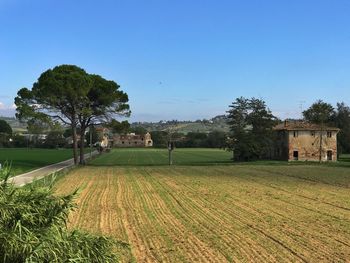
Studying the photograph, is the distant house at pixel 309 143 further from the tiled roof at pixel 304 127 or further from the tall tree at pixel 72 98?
the tall tree at pixel 72 98

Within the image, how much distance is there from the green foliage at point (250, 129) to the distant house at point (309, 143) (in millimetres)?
3425

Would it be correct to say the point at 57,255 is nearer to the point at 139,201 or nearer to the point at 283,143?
the point at 139,201

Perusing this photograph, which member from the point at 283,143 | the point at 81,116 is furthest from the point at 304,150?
the point at 81,116

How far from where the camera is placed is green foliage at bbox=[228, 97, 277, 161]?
82.0 m

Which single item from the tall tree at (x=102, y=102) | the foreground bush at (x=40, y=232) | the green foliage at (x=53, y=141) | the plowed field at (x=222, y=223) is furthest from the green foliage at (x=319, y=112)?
the green foliage at (x=53, y=141)

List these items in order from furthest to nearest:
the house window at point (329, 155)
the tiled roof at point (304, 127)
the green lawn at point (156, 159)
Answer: the house window at point (329, 155) < the tiled roof at point (304, 127) < the green lawn at point (156, 159)

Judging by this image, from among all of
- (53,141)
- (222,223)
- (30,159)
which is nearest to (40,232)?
(222,223)

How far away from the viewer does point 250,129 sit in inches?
3349

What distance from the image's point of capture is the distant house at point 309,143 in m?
86.3

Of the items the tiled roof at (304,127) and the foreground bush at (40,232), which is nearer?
the foreground bush at (40,232)

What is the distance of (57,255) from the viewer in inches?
226

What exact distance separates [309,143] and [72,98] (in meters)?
42.6

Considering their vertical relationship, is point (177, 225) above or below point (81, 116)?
below

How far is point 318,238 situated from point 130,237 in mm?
5095
